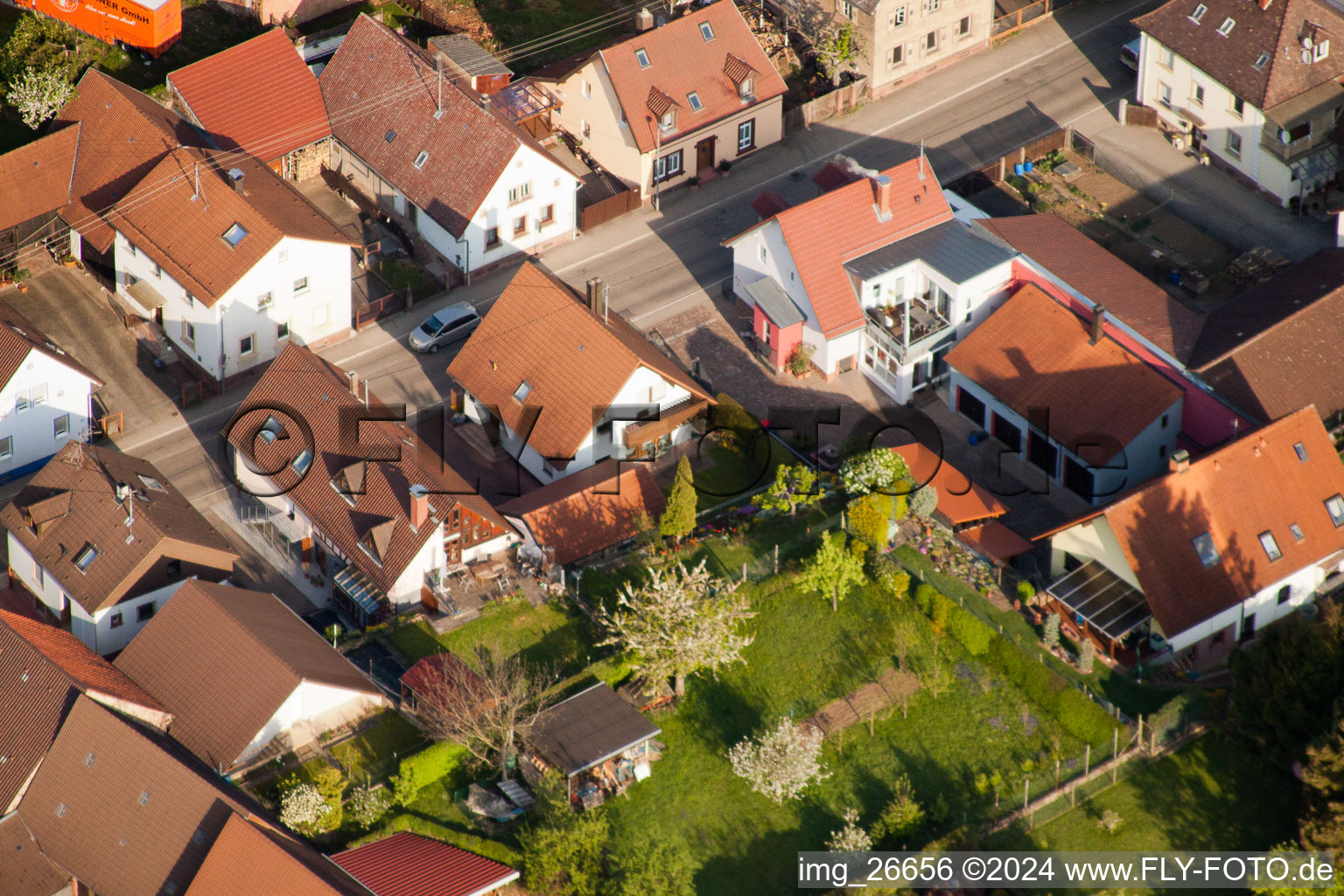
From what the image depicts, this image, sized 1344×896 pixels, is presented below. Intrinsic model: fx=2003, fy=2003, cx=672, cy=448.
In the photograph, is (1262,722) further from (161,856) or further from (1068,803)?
(161,856)

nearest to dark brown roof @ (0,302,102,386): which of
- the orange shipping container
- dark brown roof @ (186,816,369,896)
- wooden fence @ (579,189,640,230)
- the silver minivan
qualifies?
the silver minivan

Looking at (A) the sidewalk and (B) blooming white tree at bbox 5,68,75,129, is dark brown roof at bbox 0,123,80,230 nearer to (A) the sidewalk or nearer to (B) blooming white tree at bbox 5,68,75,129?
(B) blooming white tree at bbox 5,68,75,129

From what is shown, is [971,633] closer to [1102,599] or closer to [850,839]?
[1102,599]

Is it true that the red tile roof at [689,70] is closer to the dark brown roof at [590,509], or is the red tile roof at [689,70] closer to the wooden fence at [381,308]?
the wooden fence at [381,308]

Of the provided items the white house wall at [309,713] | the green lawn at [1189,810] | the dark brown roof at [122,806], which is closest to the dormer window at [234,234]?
the white house wall at [309,713]

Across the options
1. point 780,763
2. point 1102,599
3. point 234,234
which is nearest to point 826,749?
point 780,763

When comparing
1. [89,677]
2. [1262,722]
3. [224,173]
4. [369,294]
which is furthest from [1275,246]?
[89,677]
